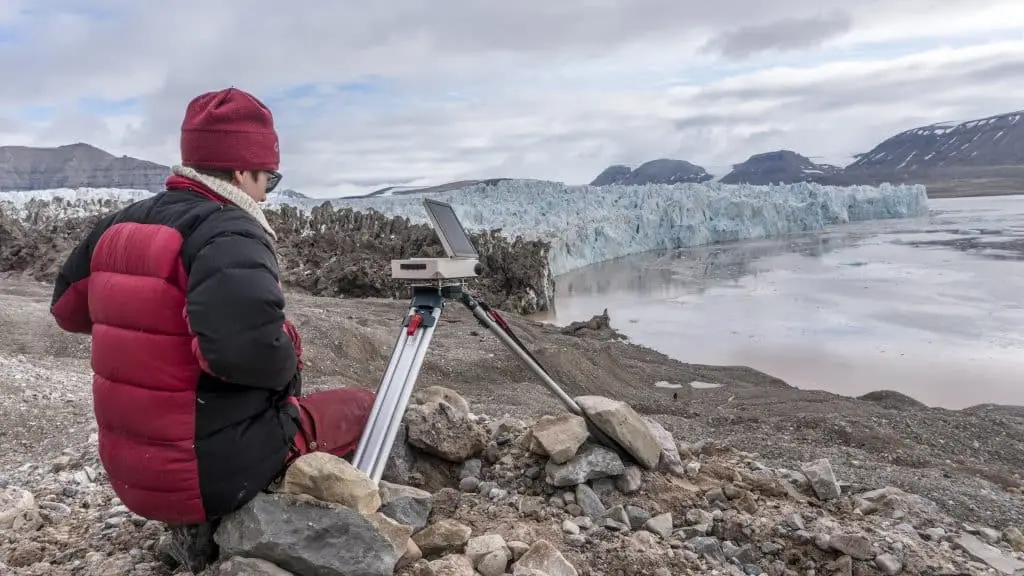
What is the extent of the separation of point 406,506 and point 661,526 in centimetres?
A: 88

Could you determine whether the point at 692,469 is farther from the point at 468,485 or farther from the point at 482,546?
the point at 482,546

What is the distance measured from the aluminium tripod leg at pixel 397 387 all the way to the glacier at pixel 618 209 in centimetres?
1877

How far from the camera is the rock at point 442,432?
2756 mm

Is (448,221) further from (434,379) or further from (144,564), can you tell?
(434,379)

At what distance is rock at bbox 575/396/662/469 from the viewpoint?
276 cm

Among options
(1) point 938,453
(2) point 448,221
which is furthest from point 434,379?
(2) point 448,221

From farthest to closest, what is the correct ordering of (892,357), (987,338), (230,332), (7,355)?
(987,338), (892,357), (7,355), (230,332)

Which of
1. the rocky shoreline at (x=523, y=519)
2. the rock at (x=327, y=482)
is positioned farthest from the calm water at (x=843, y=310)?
the rock at (x=327, y=482)

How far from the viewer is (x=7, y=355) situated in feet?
19.8

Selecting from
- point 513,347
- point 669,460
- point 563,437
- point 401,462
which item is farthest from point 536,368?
point 669,460

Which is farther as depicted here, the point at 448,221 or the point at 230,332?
the point at 448,221

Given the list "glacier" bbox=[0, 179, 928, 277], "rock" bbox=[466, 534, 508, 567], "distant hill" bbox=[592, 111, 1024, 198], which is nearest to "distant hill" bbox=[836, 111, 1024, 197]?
"distant hill" bbox=[592, 111, 1024, 198]

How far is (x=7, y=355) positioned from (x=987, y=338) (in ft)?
42.9

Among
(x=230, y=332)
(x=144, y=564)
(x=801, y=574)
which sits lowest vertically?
(x=801, y=574)
